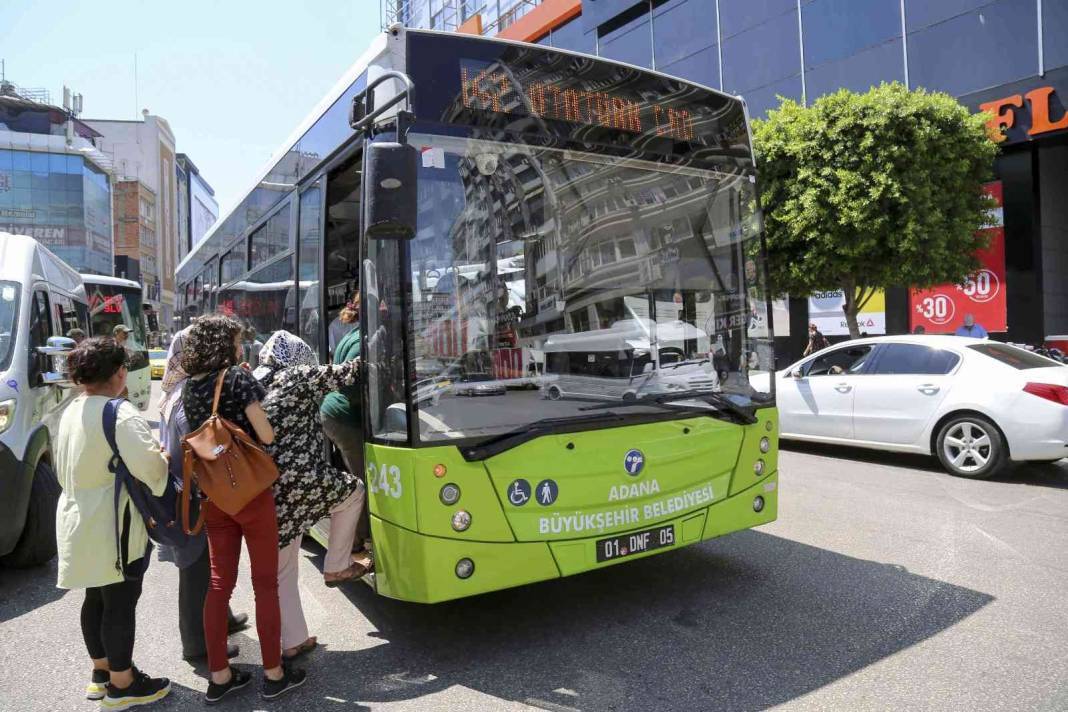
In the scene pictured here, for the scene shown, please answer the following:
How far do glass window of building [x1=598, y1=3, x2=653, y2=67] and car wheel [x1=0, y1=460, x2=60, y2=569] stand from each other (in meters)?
21.1

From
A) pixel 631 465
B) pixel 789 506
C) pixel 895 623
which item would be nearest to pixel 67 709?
pixel 631 465

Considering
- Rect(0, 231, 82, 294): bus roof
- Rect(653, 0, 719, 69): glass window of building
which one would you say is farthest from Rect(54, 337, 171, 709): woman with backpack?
Rect(653, 0, 719, 69): glass window of building

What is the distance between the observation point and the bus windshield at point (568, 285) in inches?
139

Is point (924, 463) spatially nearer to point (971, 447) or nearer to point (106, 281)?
point (971, 447)

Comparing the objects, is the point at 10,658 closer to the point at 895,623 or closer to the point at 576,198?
the point at 576,198

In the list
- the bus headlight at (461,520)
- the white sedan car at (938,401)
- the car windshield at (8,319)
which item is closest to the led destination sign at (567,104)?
the bus headlight at (461,520)

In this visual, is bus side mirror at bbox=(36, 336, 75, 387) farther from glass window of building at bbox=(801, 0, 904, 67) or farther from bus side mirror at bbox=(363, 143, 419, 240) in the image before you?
glass window of building at bbox=(801, 0, 904, 67)

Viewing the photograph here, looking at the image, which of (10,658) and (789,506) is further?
(789,506)

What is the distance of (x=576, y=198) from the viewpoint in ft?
13.1

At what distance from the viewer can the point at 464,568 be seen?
11.3 feet

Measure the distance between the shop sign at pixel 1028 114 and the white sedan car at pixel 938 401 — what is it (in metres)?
9.28

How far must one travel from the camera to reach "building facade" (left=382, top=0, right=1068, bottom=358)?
50.8ft

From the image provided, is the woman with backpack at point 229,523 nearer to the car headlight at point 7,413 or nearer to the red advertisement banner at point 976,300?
the car headlight at point 7,413

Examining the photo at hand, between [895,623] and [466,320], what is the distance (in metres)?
2.80
